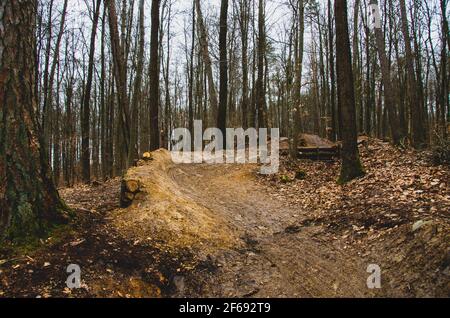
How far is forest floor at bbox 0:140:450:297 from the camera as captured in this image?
11.2ft

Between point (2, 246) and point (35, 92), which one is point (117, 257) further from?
point (35, 92)

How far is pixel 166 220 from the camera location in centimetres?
496

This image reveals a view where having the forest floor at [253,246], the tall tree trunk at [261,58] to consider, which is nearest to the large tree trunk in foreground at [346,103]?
the forest floor at [253,246]

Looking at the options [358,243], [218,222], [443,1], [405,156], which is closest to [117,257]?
[218,222]

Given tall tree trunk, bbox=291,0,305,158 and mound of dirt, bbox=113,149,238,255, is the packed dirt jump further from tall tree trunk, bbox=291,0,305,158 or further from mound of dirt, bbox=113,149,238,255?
A: tall tree trunk, bbox=291,0,305,158

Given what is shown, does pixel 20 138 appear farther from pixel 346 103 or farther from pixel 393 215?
pixel 346 103

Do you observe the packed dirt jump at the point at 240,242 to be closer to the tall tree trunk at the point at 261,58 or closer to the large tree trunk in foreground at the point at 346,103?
the large tree trunk in foreground at the point at 346,103

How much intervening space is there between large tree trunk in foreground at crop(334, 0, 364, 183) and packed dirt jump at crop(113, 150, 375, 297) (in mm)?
1860

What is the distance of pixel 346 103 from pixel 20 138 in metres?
6.48

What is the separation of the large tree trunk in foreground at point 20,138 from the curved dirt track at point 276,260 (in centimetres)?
217

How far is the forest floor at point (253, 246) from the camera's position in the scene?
3402 millimetres

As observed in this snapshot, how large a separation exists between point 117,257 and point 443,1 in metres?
17.2

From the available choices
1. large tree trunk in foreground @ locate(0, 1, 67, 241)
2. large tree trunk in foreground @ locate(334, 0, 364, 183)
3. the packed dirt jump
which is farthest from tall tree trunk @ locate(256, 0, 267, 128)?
large tree trunk in foreground @ locate(0, 1, 67, 241)
